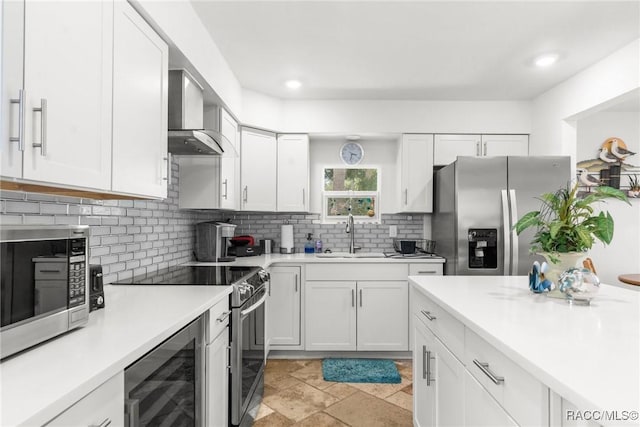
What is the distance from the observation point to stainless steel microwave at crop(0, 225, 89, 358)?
86 centimetres

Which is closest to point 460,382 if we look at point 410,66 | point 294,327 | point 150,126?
point 150,126

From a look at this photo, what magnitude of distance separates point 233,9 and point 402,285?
2621 millimetres

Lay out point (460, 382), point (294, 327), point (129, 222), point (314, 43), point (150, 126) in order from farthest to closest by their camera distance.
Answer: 1. point (294, 327)
2. point (314, 43)
3. point (129, 222)
4. point (150, 126)
5. point (460, 382)

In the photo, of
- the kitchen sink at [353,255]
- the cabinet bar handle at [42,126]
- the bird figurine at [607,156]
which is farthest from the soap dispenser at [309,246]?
the bird figurine at [607,156]

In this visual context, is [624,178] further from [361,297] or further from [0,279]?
[0,279]

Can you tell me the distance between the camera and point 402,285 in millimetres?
3357

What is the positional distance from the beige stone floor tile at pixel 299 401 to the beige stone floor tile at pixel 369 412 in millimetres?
95

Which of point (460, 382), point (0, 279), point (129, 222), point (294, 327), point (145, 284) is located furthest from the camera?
point (294, 327)

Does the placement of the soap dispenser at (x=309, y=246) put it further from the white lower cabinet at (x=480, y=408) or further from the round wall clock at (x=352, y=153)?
the white lower cabinet at (x=480, y=408)

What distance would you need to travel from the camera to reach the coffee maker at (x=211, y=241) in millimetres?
2932

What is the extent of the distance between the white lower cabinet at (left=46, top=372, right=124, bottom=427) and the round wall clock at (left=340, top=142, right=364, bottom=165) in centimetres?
345

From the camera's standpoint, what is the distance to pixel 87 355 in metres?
0.89

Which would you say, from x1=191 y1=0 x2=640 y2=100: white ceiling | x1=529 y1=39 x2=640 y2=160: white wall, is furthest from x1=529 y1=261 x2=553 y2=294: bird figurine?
x1=529 y1=39 x2=640 y2=160: white wall

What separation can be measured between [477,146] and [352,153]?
4.34 feet
